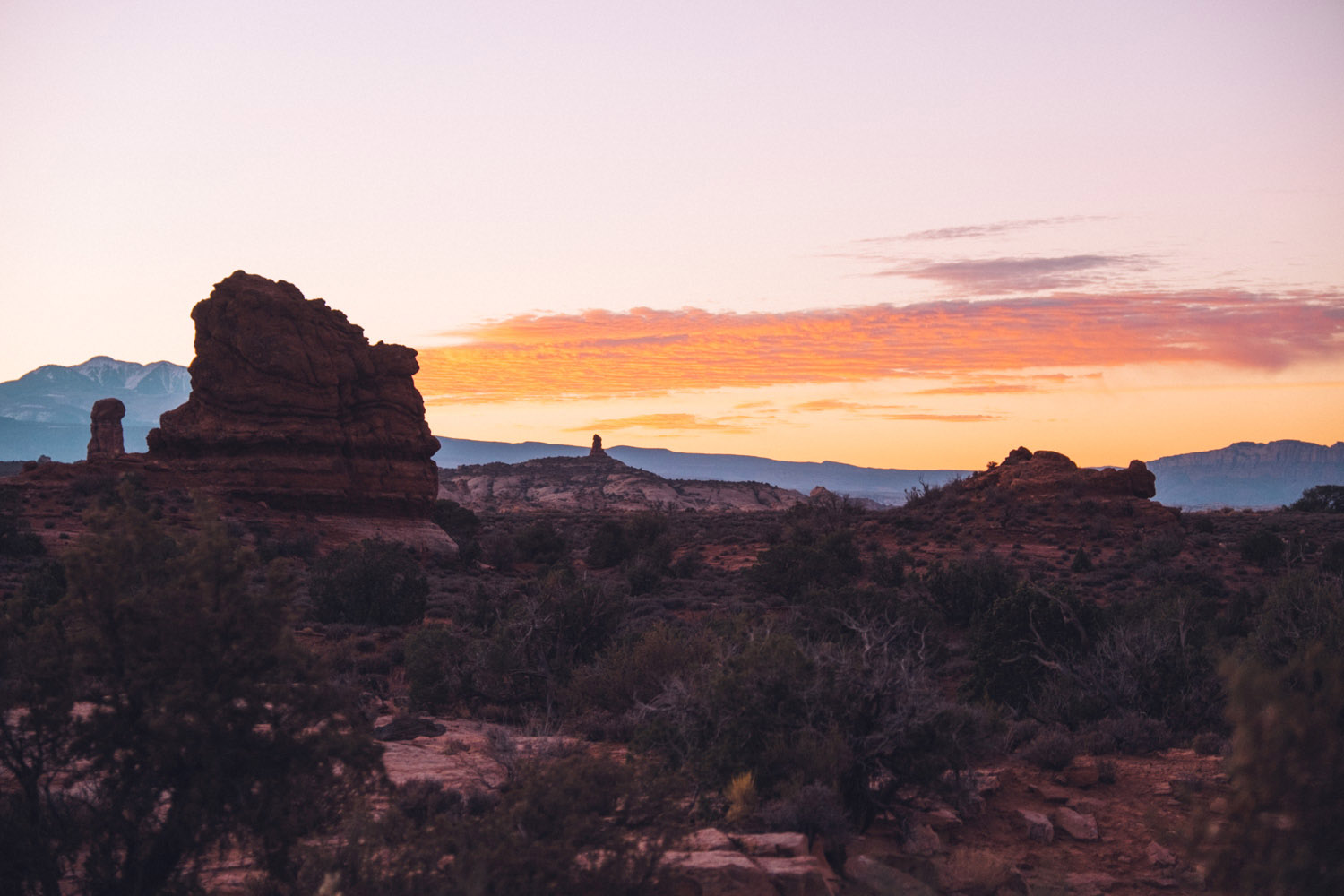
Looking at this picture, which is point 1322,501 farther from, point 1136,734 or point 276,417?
point 276,417

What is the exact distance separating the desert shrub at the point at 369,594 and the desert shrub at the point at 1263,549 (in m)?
28.4

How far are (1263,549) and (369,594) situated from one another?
30.1m

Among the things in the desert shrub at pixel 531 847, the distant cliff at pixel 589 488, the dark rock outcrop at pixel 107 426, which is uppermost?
the dark rock outcrop at pixel 107 426

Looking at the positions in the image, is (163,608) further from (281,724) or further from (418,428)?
(418,428)

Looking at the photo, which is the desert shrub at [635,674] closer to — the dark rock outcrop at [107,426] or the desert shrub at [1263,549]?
the desert shrub at [1263,549]

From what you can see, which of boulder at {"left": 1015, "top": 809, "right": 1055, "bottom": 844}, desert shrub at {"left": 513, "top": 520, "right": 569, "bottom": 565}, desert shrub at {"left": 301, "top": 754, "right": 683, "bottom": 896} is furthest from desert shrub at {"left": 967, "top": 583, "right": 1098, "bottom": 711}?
desert shrub at {"left": 513, "top": 520, "right": 569, "bottom": 565}

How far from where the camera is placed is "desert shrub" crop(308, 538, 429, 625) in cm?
2022

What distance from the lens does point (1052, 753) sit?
9195 millimetres

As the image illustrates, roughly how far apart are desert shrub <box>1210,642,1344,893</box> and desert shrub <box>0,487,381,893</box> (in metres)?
4.98

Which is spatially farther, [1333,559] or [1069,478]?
[1069,478]

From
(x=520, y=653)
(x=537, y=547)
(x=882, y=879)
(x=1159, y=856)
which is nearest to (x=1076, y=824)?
(x=1159, y=856)

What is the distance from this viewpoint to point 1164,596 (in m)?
19.7

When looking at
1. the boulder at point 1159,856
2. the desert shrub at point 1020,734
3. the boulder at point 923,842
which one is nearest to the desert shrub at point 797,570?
the desert shrub at point 1020,734

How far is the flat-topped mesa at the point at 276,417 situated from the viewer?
113 ft
